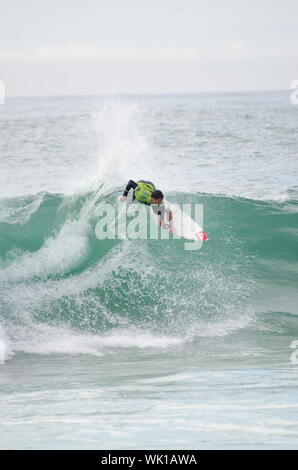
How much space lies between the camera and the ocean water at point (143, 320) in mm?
4859

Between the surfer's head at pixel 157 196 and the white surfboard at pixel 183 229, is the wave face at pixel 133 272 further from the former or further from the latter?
the surfer's head at pixel 157 196

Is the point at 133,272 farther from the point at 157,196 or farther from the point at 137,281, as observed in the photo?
the point at 157,196

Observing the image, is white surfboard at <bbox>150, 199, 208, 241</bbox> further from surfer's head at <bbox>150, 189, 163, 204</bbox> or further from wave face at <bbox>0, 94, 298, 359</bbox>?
surfer's head at <bbox>150, 189, 163, 204</bbox>

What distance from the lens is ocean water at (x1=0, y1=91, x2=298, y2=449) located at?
4.86 m

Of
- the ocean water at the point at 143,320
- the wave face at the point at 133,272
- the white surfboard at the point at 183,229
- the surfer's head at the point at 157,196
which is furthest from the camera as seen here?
the white surfboard at the point at 183,229

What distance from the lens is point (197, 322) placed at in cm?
866

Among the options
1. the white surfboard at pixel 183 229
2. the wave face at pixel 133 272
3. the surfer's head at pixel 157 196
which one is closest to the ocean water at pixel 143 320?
the wave face at pixel 133 272

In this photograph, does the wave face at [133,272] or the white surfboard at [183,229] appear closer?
the wave face at [133,272]

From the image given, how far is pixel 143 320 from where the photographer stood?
8844 mm

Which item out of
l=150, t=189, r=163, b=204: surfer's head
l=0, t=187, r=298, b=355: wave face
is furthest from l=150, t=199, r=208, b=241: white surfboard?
l=150, t=189, r=163, b=204: surfer's head

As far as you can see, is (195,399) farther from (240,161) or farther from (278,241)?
(240,161)

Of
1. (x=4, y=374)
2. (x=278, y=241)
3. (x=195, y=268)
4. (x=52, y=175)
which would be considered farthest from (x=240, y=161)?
(x=4, y=374)

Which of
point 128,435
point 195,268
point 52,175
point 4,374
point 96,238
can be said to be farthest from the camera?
point 52,175
